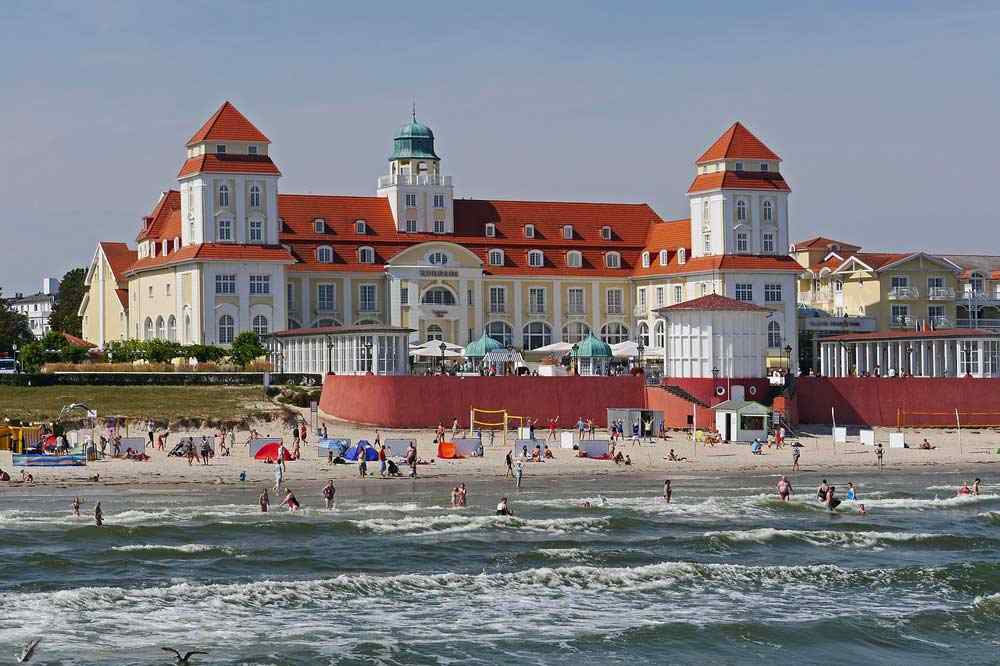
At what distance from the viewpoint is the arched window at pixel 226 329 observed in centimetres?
9369

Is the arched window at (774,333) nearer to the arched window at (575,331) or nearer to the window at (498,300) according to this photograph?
the arched window at (575,331)

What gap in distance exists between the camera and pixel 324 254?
328 ft

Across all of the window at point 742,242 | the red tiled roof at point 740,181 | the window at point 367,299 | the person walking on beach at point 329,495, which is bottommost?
the person walking on beach at point 329,495

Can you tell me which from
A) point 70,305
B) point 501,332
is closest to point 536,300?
point 501,332

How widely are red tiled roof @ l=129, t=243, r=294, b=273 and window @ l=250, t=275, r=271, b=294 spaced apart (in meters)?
1.03

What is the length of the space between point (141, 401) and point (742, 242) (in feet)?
123

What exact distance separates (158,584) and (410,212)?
203ft

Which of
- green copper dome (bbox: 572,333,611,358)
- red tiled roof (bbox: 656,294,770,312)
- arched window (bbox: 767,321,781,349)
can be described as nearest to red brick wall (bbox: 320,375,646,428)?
green copper dome (bbox: 572,333,611,358)

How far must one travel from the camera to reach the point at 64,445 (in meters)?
66.6

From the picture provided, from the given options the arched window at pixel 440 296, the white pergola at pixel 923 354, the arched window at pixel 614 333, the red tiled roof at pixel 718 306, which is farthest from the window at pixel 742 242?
the red tiled roof at pixel 718 306

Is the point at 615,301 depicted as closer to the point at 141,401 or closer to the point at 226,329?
the point at 226,329

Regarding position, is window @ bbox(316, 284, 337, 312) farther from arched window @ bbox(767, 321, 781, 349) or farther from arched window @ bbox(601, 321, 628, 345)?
arched window @ bbox(767, 321, 781, 349)

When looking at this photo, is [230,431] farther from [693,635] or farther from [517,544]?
[693,635]

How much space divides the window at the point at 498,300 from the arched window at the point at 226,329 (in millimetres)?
15655
